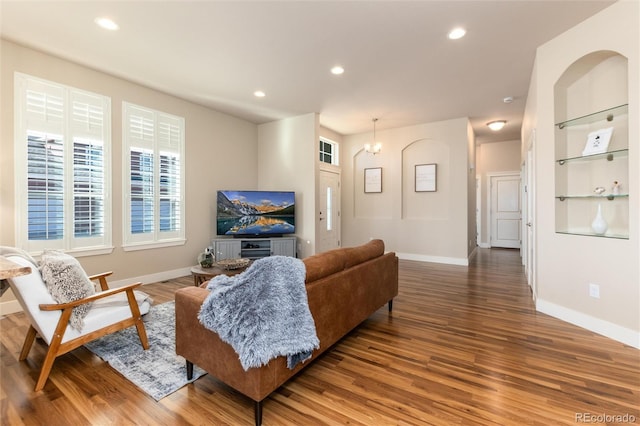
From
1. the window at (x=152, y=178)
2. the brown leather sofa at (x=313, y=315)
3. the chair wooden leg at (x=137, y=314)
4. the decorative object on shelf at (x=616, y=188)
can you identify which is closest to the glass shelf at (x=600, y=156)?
the decorative object on shelf at (x=616, y=188)

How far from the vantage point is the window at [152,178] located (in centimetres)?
429

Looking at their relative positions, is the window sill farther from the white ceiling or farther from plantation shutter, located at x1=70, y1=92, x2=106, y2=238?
the white ceiling

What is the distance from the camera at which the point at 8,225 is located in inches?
128

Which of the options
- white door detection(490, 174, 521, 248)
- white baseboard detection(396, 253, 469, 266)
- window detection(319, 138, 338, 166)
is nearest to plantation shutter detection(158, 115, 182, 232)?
window detection(319, 138, 338, 166)

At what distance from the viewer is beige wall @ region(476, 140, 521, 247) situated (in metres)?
7.91

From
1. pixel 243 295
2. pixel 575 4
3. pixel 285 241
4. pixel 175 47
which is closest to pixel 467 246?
pixel 285 241

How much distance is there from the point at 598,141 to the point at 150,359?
4.52 metres

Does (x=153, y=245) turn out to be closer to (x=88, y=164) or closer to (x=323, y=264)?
(x=88, y=164)

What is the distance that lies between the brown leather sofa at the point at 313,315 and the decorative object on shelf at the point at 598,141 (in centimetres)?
240

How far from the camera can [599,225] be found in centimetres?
280

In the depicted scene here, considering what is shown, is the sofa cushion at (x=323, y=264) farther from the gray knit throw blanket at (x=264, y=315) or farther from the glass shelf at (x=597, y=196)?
the glass shelf at (x=597, y=196)

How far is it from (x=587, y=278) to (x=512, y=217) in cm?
575

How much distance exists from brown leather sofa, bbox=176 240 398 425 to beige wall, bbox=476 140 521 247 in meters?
6.91

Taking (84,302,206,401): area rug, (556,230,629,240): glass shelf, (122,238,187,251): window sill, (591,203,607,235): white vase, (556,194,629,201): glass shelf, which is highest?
(556,194,629,201): glass shelf
